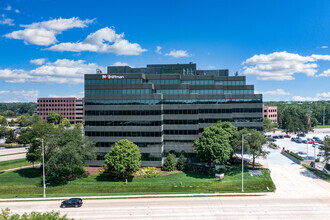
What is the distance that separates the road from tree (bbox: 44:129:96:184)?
11.0 m

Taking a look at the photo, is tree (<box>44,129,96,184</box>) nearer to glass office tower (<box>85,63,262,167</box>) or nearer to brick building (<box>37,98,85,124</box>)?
glass office tower (<box>85,63,262,167</box>)

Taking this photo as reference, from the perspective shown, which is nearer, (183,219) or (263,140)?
(183,219)

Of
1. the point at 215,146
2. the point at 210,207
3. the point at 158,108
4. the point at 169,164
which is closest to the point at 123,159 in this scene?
the point at 169,164

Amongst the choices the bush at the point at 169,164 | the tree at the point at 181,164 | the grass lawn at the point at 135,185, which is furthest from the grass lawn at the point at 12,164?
the tree at the point at 181,164

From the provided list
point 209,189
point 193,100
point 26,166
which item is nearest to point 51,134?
point 26,166

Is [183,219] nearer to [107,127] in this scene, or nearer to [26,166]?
[107,127]

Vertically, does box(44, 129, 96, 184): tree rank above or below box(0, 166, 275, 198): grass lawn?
above

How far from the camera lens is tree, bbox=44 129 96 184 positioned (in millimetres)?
49781

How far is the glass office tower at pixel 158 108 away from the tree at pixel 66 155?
323 inches

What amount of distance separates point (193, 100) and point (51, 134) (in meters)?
44.9

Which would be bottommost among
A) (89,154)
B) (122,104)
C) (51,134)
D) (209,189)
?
(209,189)

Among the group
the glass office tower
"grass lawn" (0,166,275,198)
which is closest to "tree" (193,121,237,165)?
"grass lawn" (0,166,275,198)

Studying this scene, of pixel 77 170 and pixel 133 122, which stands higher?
pixel 133 122

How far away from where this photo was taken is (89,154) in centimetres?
5372
